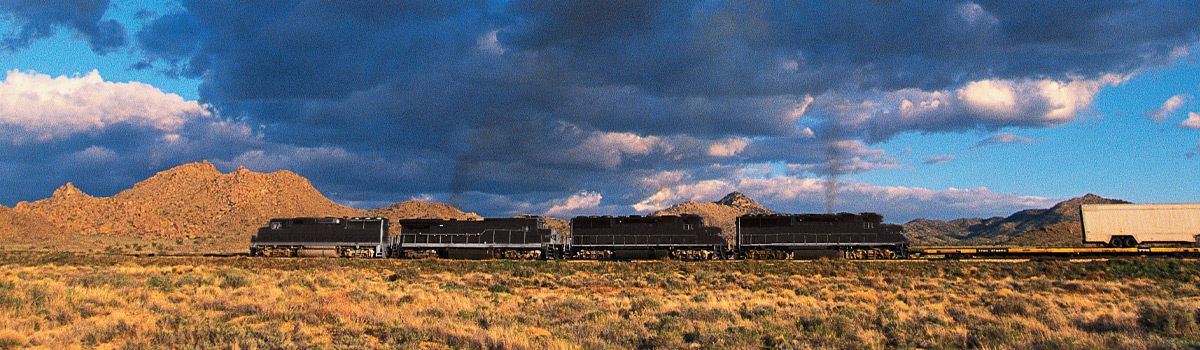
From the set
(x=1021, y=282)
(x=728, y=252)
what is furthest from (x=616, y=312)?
(x=728, y=252)

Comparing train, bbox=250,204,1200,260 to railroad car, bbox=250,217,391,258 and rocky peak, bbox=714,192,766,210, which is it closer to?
railroad car, bbox=250,217,391,258

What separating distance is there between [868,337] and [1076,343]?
148 inches

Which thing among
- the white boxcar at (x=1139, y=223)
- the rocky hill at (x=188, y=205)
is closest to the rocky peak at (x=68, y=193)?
the rocky hill at (x=188, y=205)

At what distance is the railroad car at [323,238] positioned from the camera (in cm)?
4456

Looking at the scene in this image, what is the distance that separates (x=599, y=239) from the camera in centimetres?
4319

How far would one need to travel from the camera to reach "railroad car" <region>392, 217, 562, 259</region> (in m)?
43.9

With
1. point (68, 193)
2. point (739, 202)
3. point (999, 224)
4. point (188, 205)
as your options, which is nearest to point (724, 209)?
point (739, 202)

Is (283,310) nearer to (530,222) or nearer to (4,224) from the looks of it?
(530,222)

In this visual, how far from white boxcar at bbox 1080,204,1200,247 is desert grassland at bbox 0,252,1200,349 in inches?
404

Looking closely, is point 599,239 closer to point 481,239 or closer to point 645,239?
point 645,239

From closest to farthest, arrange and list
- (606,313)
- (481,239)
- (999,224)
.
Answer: (606,313)
(481,239)
(999,224)

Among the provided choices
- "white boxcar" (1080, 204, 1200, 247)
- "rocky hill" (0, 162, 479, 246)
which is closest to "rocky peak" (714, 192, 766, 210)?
"rocky hill" (0, 162, 479, 246)

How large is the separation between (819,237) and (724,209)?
124 m

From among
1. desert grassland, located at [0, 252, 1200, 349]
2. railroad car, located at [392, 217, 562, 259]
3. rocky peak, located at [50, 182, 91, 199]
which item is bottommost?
Result: desert grassland, located at [0, 252, 1200, 349]
